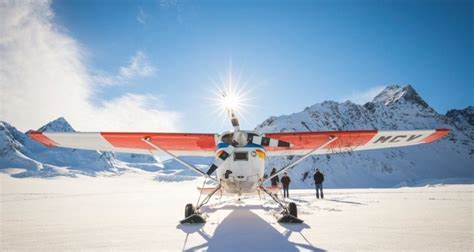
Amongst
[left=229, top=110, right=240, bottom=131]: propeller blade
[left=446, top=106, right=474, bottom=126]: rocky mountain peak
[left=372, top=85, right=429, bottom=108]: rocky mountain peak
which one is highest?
[left=372, top=85, right=429, bottom=108]: rocky mountain peak

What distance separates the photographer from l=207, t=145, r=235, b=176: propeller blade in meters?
Result: 6.09

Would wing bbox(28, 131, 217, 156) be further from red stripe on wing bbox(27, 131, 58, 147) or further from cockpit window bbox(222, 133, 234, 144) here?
cockpit window bbox(222, 133, 234, 144)

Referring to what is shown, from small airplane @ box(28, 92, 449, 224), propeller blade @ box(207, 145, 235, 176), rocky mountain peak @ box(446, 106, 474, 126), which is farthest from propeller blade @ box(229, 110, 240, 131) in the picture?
rocky mountain peak @ box(446, 106, 474, 126)

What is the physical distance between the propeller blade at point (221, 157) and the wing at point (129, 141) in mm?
1732

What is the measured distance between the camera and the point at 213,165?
6.11 m

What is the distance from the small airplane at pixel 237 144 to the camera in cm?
639

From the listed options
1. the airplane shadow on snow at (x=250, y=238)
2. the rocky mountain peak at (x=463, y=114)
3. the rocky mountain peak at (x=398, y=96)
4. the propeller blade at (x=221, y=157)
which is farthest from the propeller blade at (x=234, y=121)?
the rocky mountain peak at (x=463, y=114)

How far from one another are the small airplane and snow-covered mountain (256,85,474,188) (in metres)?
59.8

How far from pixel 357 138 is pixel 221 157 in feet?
17.9

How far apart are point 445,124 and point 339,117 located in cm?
7002

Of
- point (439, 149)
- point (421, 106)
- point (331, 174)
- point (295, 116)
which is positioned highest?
point (421, 106)

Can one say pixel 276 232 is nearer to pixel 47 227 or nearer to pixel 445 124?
pixel 47 227

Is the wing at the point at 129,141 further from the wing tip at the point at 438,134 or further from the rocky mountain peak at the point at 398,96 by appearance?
the rocky mountain peak at the point at 398,96

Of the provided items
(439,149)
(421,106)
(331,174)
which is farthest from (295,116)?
(421,106)
